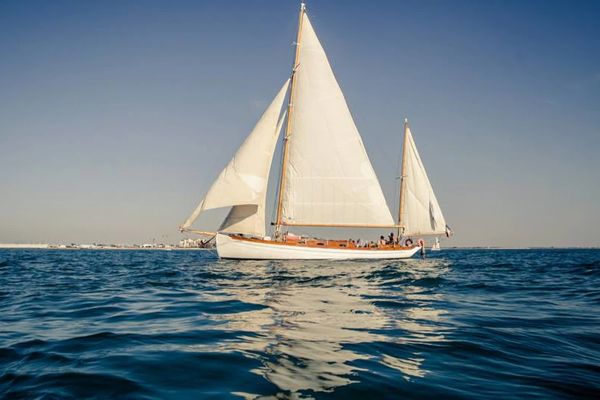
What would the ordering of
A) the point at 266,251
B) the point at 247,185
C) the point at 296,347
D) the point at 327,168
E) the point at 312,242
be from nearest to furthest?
the point at 296,347, the point at 266,251, the point at 247,185, the point at 312,242, the point at 327,168

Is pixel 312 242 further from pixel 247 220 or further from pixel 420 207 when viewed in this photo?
pixel 420 207

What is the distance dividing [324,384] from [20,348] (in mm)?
4467

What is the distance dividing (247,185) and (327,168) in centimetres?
717

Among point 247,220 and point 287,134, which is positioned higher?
point 287,134

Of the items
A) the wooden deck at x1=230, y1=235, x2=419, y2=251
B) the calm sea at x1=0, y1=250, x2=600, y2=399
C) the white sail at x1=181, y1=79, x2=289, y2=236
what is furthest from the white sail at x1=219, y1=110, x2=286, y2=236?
the calm sea at x1=0, y1=250, x2=600, y2=399

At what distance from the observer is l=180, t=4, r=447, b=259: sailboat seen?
30.3 metres

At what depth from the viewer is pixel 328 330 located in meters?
6.93

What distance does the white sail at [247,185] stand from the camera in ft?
98.3

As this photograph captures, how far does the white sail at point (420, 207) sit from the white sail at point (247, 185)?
16.6 metres

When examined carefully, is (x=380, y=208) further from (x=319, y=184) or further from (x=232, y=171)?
(x=232, y=171)

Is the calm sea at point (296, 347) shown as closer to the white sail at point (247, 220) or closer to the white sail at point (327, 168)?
the white sail at point (247, 220)

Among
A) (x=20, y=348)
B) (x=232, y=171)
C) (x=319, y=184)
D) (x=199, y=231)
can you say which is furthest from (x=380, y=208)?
(x=20, y=348)

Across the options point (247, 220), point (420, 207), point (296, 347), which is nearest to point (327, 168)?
point (247, 220)

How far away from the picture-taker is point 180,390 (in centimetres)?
413
